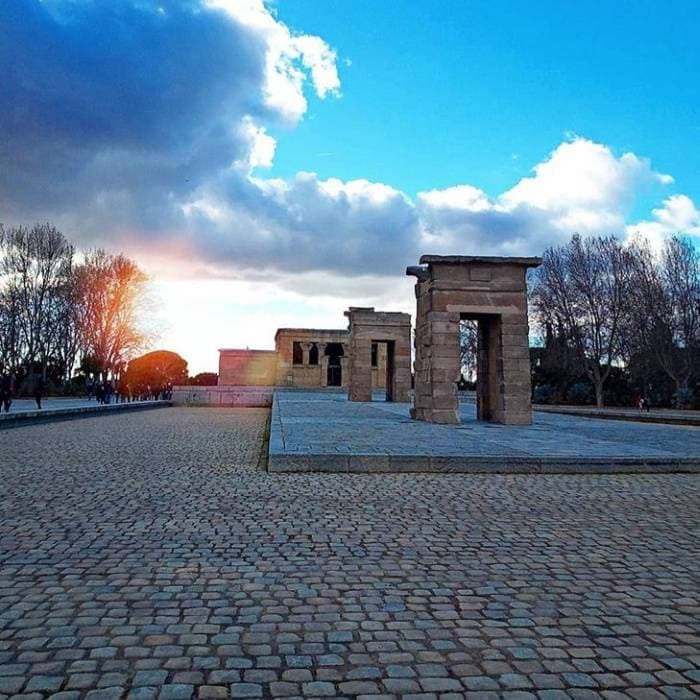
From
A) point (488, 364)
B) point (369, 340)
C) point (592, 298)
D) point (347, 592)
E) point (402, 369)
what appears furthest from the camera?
point (592, 298)

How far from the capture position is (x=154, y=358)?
64.2 meters

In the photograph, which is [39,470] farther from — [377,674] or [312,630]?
[377,674]

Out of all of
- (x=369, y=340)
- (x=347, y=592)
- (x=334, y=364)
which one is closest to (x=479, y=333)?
(x=369, y=340)

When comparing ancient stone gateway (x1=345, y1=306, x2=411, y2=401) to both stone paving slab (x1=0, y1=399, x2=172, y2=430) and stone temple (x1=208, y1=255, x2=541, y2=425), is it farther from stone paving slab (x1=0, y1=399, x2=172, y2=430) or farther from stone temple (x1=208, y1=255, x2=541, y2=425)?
stone temple (x1=208, y1=255, x2=541, y2=425)

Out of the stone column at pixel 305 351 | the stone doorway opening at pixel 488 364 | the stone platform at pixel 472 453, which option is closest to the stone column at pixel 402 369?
the stone doorway opening at pixel 488 364

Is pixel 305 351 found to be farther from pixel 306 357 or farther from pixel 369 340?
pixel 369 340

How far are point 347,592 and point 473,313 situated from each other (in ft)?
43.6

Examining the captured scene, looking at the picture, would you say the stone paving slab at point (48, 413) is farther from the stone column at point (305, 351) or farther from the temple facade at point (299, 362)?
the stone column at point (305, 351)

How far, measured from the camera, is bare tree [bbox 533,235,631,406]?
38.8 meters

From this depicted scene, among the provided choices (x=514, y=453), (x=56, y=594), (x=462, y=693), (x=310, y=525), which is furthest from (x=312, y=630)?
(x=514, y=453)

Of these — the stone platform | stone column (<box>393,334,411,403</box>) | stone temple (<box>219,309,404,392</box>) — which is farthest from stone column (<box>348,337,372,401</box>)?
stone temple (<box>219,309,404,392</box>)

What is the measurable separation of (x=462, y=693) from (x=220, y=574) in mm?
2067

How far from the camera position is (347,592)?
3.77 metres

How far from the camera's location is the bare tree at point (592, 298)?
38.8 metres
